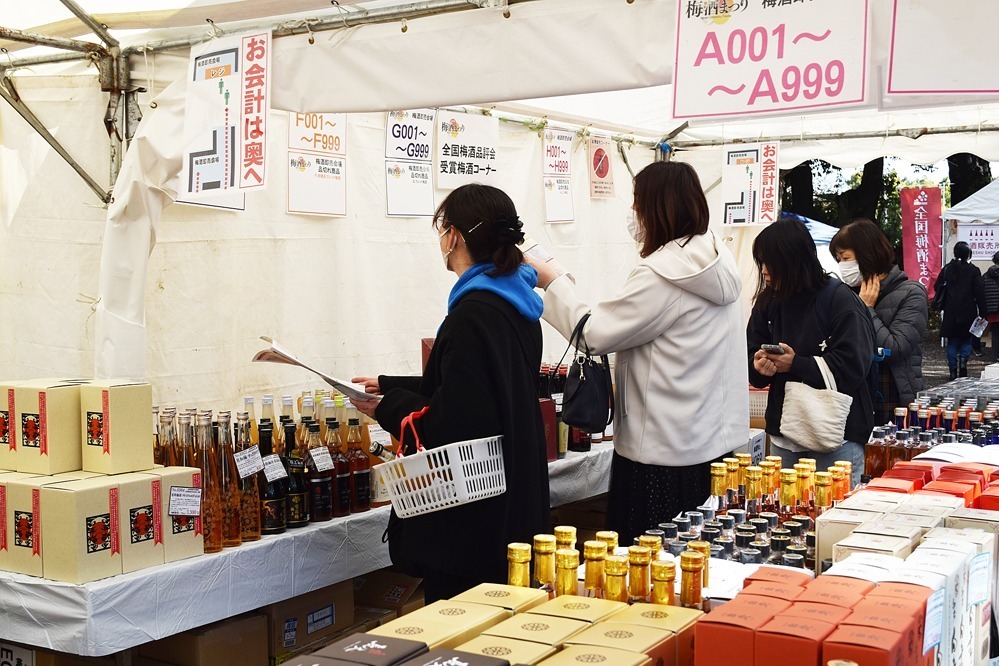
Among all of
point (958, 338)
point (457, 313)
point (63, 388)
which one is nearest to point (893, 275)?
point (457, 313)

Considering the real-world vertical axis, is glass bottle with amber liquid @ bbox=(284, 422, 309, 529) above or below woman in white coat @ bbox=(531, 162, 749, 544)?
below

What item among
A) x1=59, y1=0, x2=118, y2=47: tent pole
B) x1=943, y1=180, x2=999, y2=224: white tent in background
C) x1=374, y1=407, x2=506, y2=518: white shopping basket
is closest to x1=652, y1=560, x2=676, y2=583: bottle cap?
x1=374, y1=407, x2=506, y2=518: white shopping basket

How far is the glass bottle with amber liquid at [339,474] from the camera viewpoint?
3158mm

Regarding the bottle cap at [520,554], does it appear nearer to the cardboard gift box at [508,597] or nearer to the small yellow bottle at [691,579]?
the cardboard gift box at [508,597]

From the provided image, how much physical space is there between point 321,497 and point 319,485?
4 centimetres

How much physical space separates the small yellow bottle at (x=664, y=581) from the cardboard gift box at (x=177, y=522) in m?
1.69

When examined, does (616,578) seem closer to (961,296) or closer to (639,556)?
(639,556)

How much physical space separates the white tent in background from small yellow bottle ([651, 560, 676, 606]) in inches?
354

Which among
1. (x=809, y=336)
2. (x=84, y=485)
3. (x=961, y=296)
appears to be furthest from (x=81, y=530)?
(x=961, y=296)

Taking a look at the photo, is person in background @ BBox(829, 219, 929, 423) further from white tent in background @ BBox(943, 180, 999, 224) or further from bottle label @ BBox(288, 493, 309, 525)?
white tent in background @ BBox(943, 180, 999, 224)

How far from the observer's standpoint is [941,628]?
1.22 meters

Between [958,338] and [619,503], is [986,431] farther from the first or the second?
[958,338]

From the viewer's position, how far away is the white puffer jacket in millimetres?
2660

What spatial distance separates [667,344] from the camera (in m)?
2.72
